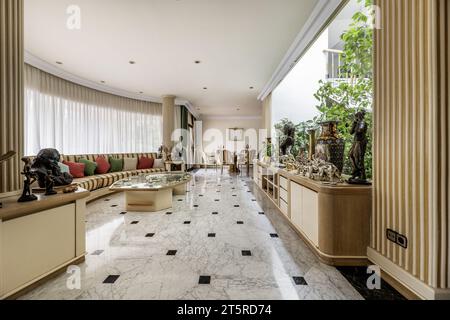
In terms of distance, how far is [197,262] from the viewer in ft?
6.66

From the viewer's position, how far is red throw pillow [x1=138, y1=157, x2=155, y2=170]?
22.4ft

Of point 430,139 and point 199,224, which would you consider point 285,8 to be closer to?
point 430,139

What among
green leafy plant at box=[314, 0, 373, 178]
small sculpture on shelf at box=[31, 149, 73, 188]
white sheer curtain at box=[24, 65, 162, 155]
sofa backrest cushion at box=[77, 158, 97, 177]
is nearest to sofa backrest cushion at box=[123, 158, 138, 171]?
white sheer curtain at box=[24, 65, 162, 155]

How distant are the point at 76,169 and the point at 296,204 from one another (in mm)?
4749

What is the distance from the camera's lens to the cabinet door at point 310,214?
7.03 ft

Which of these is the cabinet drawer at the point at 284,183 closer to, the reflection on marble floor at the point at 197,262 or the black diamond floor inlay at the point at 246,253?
the reflection on marble floor at the point at 197,262

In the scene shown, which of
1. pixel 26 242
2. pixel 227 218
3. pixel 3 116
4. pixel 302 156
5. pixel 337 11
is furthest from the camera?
pixel 227 218

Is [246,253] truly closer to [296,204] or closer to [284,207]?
[296,204]

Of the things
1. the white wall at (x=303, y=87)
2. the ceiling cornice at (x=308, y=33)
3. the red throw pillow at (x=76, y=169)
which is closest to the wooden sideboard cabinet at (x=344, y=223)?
the ceiling cornice at (x=308, y=33)

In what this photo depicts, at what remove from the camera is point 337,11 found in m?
2.64

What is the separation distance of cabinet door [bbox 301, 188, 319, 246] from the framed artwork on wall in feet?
32.9

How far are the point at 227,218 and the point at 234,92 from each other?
4984 mm

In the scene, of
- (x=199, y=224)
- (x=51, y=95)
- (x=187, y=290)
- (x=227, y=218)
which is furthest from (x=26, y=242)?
(x=51, y=95)

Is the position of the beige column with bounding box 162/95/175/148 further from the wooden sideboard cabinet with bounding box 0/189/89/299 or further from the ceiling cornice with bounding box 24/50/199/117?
the wooden sideboard cabinet with bounding box 0/189/89/299
